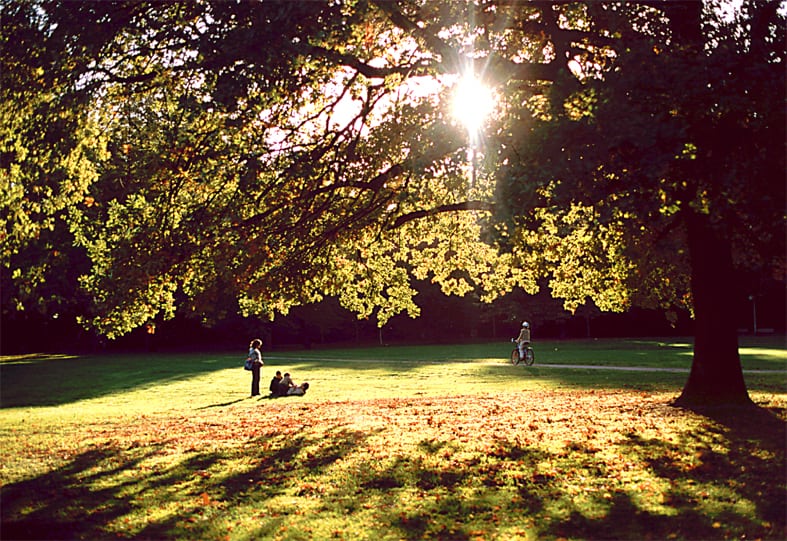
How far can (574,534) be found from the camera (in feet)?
24.1

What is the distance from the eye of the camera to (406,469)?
10352 mm

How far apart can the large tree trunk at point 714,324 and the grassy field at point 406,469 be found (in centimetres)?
76

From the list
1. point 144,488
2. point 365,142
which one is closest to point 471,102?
point 365,142

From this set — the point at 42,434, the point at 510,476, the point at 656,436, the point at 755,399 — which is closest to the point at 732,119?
the point at 656,436

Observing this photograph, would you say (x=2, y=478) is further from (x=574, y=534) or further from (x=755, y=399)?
(x=755, y=399)

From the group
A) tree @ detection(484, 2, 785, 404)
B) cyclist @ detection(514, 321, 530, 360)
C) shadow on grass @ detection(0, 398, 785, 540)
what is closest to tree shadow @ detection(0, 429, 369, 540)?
shadow on grass @ detection(0, 398, 785, 540)

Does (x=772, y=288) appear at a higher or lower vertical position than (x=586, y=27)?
lower

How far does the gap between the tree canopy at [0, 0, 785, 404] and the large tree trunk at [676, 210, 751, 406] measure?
5 cm

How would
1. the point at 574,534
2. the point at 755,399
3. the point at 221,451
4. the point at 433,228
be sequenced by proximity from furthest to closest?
1. the point at 433,228
2. the point at 755,399
3. the point at 221,451
4. the point at 574,534

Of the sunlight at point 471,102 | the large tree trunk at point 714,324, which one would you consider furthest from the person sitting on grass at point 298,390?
the sunlight at point 471,102

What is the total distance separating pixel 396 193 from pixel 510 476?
7673 millimetres

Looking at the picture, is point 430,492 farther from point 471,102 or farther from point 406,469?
point 471,102

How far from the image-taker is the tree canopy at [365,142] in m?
10.2

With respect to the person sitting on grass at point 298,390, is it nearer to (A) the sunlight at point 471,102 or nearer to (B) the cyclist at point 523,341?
(B) the cyclist at point 523,341
